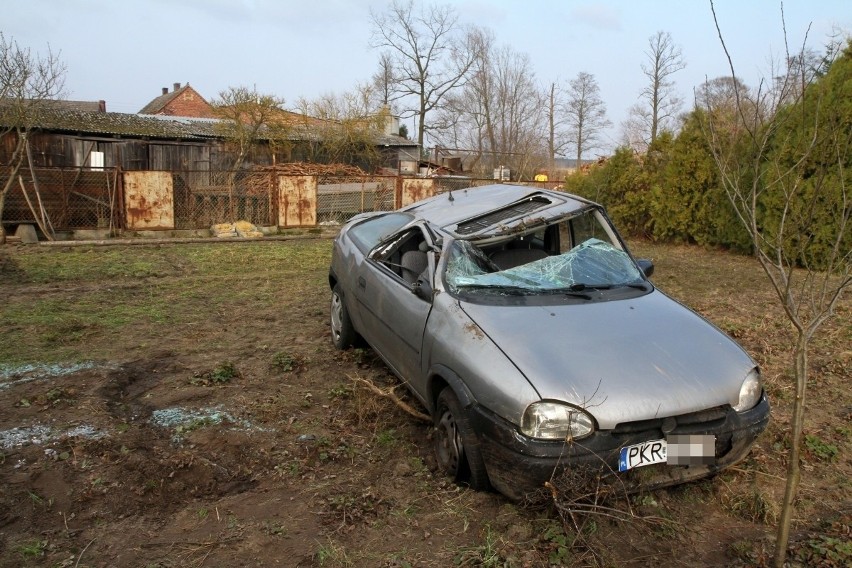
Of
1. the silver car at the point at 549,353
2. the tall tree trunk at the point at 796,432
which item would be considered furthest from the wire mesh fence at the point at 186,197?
the tall tree trunk at the point at 796,432

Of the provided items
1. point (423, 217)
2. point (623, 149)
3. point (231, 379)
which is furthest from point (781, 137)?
point (231, 379)

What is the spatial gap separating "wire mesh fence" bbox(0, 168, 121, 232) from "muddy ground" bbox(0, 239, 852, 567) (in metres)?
8.32

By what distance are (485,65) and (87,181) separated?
121 ft

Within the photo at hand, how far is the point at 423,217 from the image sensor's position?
5.00 meters

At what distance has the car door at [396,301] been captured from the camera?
3980 millimetres

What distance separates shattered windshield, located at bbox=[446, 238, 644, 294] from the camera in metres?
3.93

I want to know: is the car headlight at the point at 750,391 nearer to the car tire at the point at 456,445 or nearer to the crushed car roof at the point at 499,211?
the car tire at the point at 456,445

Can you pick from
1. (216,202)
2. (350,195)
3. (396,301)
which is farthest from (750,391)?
(350,195)

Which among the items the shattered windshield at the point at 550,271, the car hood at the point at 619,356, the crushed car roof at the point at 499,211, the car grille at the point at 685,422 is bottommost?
the car grille at the point at 685,422

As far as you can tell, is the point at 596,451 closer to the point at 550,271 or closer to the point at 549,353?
the point at 549,353

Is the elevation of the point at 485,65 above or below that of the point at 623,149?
above

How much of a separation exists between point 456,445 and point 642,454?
973 millimetres

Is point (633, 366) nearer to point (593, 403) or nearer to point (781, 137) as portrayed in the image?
point (593, 403)

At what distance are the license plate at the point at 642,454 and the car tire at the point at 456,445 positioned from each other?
69 centimetres
